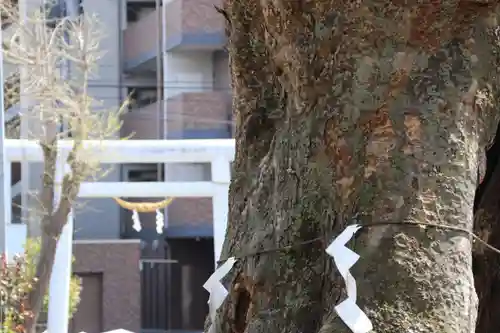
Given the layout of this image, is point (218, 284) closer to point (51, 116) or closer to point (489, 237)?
point (489, 237)

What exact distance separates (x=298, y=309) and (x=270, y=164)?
0.29 meters

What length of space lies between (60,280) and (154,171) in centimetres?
558

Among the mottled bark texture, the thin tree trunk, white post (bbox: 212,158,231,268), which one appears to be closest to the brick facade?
white post (bbox: 212,158,231,268)

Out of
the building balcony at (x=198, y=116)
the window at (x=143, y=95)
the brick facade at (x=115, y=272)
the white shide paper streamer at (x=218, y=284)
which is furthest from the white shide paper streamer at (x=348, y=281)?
the window at (x=143, y=95)

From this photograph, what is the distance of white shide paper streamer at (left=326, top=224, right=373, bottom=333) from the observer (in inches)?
49.7

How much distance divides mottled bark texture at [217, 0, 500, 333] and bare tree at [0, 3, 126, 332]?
187 inches

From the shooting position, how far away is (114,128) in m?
6.75

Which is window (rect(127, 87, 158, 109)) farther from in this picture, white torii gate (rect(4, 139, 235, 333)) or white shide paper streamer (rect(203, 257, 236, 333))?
white shide paper streamer (rect(203, 257, 236, 333))

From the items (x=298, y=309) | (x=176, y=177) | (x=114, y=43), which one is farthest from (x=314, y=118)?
(x=114, y=43)

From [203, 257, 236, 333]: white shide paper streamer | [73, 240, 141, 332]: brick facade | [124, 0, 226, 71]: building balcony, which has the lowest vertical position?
[73, 240, 141, 332]: brick facade

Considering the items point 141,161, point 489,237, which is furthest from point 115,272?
point 489,237

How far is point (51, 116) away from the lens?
6574 mm

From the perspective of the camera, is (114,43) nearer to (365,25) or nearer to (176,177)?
(176,177)

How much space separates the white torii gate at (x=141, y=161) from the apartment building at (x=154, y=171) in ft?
12.5
